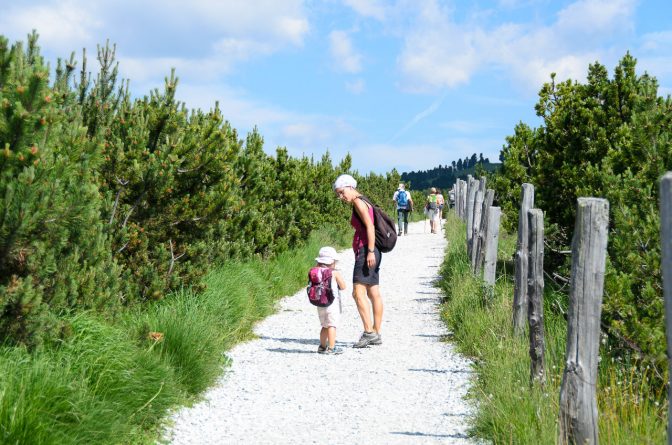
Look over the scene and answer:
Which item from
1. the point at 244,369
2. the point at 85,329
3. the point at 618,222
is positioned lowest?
the point at 244,369

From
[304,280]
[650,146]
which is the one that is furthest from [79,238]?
[304,280]

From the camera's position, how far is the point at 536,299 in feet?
19.9

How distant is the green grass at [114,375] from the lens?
14.3ft

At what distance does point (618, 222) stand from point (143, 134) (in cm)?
459

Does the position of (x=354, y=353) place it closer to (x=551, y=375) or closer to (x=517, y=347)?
(x=517, y=347)

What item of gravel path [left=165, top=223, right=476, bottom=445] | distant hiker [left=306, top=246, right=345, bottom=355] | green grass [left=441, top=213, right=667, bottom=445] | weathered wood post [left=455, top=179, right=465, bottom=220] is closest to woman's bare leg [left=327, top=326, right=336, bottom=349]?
distant hiker [left=306, top=246, right=345, bottom=355]

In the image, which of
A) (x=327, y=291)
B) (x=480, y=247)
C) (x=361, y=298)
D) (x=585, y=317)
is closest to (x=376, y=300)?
(x=361, y=298)

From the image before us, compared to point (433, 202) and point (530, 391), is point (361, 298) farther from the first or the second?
point (433, 202)

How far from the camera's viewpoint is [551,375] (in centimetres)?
562

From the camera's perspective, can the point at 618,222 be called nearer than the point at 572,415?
No

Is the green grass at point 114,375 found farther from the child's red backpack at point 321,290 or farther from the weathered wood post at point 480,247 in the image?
A: the weathered wood post at point 480,247

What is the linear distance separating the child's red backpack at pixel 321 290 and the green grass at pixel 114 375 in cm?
105

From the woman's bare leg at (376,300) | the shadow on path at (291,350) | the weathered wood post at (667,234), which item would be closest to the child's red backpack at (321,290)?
the woman's bare leg at (376,300)

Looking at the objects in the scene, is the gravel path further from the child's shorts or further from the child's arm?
the child's arm
